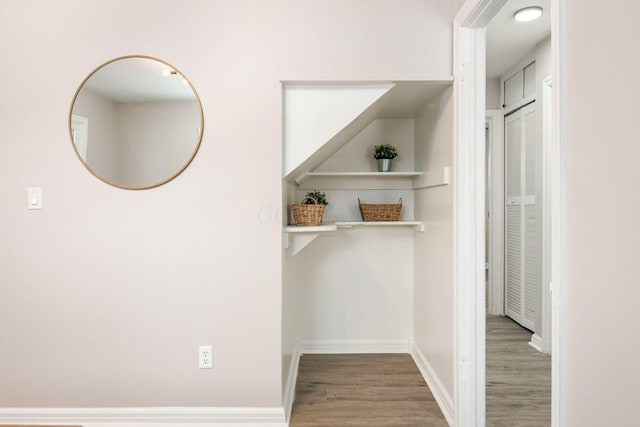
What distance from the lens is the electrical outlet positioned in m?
1.98

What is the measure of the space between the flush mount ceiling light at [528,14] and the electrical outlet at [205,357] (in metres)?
2.87

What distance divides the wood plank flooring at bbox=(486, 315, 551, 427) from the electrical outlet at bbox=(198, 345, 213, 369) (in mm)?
1470

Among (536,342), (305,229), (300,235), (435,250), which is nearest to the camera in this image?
(305,229)

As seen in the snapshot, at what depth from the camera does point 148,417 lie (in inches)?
78.0

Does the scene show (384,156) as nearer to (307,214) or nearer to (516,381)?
(307,214)

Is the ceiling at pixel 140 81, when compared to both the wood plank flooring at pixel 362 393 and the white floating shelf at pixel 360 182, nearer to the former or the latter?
the white floating shelf at pixel 360 182

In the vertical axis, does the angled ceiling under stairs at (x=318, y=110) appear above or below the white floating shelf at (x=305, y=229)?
above

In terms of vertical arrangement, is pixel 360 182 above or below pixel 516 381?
above

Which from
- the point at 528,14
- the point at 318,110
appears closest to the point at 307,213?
the point at 318,110

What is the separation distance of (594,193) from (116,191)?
199cm

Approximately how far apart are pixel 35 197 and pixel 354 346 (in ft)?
7.36

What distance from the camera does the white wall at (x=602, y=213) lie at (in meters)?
0.85

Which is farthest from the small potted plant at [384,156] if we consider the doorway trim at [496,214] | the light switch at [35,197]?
the light switch at [35,197]

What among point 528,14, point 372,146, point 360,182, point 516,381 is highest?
point 528,14
